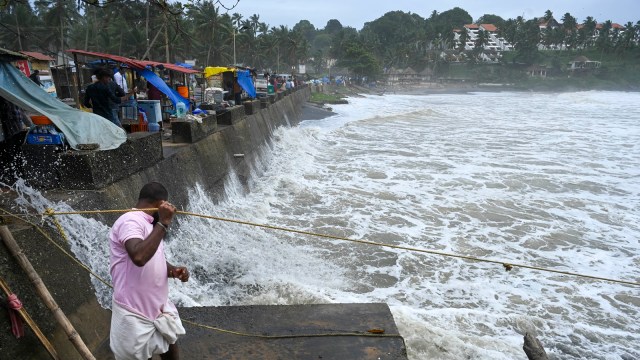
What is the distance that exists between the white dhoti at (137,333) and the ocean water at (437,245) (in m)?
1.93

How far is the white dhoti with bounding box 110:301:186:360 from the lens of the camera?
8.09 feet

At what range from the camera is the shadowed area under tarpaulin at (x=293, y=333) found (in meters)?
3.71

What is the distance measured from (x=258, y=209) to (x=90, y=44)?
45.6 metres

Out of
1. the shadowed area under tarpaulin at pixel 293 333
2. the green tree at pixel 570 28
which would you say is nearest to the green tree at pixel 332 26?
the green tree at pixel 570 28

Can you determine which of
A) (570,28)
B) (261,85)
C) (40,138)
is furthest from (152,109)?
(570,28)

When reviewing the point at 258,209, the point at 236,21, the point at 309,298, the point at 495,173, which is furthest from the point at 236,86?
the point at 236,21

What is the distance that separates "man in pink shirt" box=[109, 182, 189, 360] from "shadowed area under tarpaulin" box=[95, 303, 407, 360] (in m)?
1.26

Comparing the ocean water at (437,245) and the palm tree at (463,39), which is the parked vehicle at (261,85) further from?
the palm tree at (463,39)

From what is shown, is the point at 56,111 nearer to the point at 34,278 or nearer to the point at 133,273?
the point at 34,278

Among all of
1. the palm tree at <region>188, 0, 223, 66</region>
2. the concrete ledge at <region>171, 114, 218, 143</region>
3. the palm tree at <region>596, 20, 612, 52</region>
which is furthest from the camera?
the palm tree at <region>596, 20, 612, 52</region>

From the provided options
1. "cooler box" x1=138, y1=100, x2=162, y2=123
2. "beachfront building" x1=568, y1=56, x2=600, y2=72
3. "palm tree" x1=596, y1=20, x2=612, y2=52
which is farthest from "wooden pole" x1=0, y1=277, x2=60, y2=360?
"palm tree" x1=596, y1=20, x2=612, y2=52

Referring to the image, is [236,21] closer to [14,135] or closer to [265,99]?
[265,99]

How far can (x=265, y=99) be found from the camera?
60.2 feet

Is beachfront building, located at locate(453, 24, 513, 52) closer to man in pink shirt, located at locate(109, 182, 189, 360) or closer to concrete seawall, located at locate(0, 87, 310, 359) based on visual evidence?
concrete seawall, located at locate(0, 87, 310, 359)
